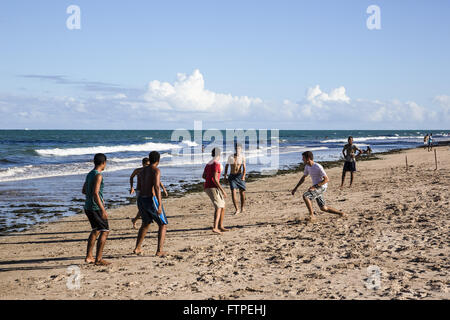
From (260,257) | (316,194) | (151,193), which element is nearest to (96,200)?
(151,193)

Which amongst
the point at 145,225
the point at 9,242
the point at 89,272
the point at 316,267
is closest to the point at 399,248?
the point at 316,267

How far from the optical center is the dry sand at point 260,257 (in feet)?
17.5

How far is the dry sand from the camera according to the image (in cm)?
534

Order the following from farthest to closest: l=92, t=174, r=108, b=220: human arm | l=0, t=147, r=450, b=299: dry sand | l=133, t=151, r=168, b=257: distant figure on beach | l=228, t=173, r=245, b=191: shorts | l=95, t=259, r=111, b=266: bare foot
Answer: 1. l=228, t=173, r=245, b=191: shorts
2. l=133, t=151, r=168, b=257: distant figure on beach
3. l=95, t=259, r=111, b=266: bare foot
4. l=92, t=174, r=108, b=220: human arm
5. l=0, t=147, r=450, b=299: dry sand

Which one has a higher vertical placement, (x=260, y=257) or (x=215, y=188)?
(x=215, y=188)

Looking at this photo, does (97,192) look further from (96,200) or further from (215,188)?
(215,188)

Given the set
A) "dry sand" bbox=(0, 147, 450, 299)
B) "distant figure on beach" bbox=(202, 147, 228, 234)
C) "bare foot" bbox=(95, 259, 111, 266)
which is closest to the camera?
"dry sand" bbox=(0, 147, 450, 299)

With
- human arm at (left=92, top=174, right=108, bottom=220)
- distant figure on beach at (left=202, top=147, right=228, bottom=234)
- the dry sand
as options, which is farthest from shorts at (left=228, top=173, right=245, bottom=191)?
human arm at (left=92, top=174, right=108, bottom=220)

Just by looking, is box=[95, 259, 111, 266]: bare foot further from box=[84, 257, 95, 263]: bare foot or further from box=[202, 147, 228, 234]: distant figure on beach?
box=[202, 147, 228, 234]: distant figure on beach

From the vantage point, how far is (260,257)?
677 centimetres

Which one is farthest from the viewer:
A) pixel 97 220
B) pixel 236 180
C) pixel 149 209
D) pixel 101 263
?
pixel 236 180

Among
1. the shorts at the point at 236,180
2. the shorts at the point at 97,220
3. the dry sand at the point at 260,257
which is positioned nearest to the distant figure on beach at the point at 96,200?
the shorts at the point at 97,220

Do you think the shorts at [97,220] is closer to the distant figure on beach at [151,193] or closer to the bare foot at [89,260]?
the bare foot at [89,260]
